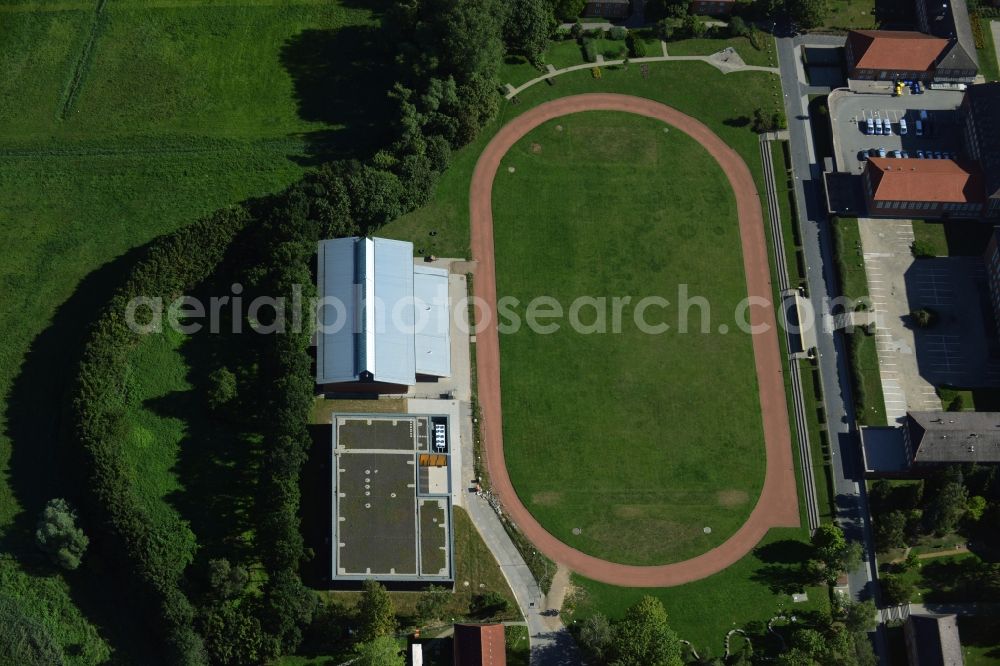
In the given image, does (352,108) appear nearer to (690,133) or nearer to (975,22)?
(690,133)

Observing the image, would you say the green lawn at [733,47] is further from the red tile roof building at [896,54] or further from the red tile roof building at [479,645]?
the red tile roof building at [479,645]

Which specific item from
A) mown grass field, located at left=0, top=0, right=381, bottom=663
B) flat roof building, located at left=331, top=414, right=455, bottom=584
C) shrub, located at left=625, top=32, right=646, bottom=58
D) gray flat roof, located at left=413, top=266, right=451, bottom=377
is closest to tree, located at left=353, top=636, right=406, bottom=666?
flat roof building, located at left=331, top=414, right=455, bottom=584

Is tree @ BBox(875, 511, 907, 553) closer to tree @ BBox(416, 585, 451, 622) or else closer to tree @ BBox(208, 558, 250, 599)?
tree @ BBox(416, 585, 451, 622)

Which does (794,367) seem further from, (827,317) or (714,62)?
(714,62)

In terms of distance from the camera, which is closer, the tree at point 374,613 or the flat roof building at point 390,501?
the tree at point 374,613

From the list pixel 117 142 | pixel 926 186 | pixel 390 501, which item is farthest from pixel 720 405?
pixel 117 142

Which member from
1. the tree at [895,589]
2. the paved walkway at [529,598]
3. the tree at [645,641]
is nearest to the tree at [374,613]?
the paved walkway at [529,598]
